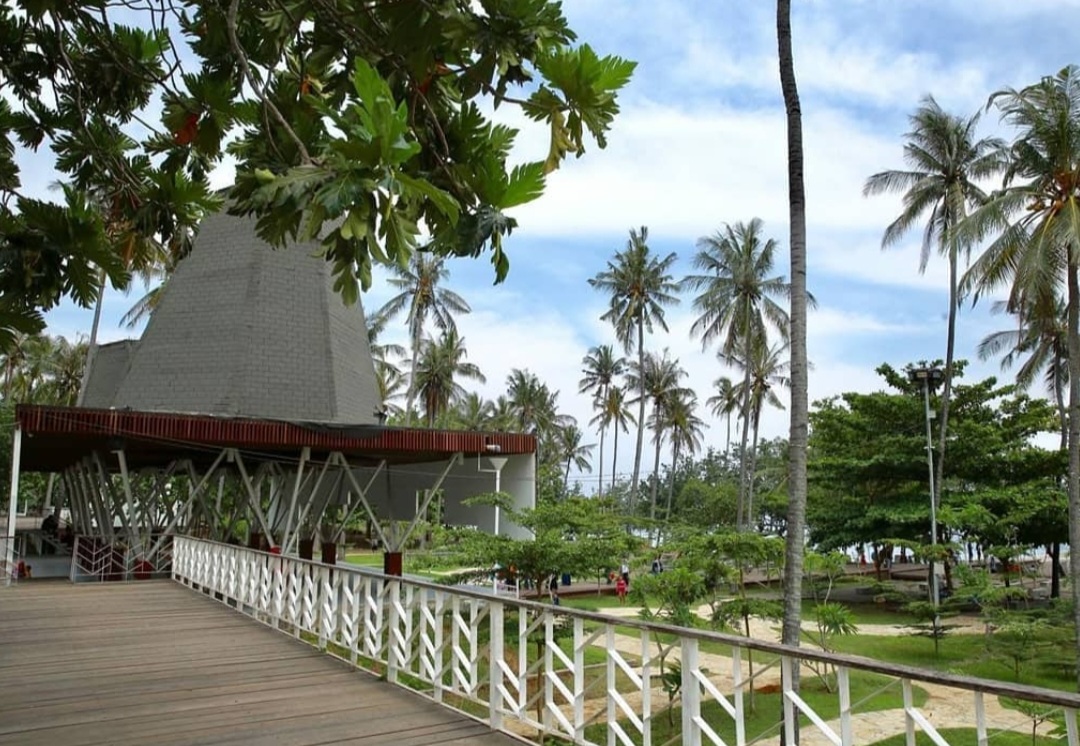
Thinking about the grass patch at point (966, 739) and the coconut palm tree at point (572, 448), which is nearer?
the grass patch at point (966, 739)

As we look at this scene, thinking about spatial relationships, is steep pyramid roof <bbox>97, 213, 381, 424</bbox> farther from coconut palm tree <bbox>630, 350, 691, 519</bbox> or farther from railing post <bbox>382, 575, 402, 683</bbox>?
coconut palm tree <bbox>630, 350, 691, 519</bbox>

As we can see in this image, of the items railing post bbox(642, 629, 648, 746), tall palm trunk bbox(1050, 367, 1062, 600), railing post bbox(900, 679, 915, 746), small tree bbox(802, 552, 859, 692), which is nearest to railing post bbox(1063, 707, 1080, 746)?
railing post bbox(900, 679, 915, 746)

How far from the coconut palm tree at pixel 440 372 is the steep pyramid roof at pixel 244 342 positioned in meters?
28.8

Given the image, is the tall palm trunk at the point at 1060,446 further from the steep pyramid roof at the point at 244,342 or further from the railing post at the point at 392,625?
the railing post at the point at 392,625

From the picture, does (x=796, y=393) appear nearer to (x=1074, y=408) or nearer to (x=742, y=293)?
(x=1074, y=408)

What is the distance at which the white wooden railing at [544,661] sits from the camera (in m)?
3.65

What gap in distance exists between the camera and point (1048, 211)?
664 inches

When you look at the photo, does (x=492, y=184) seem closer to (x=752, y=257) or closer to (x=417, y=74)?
(x=417, y=74)

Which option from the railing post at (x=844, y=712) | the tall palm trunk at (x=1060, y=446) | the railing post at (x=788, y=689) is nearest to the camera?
the railing post at (x=844, y=712)

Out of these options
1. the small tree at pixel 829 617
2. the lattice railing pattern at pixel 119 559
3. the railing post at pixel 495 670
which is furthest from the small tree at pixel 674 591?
the lattice railing pattern at pixel 119 559

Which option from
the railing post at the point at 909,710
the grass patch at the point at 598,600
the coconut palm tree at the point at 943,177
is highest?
the coconut palm tree at the point at 943,177

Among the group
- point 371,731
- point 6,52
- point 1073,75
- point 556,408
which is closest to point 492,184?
point 6,52

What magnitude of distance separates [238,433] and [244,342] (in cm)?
375

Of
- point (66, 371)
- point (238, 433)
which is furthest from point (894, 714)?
point (66, 371)
